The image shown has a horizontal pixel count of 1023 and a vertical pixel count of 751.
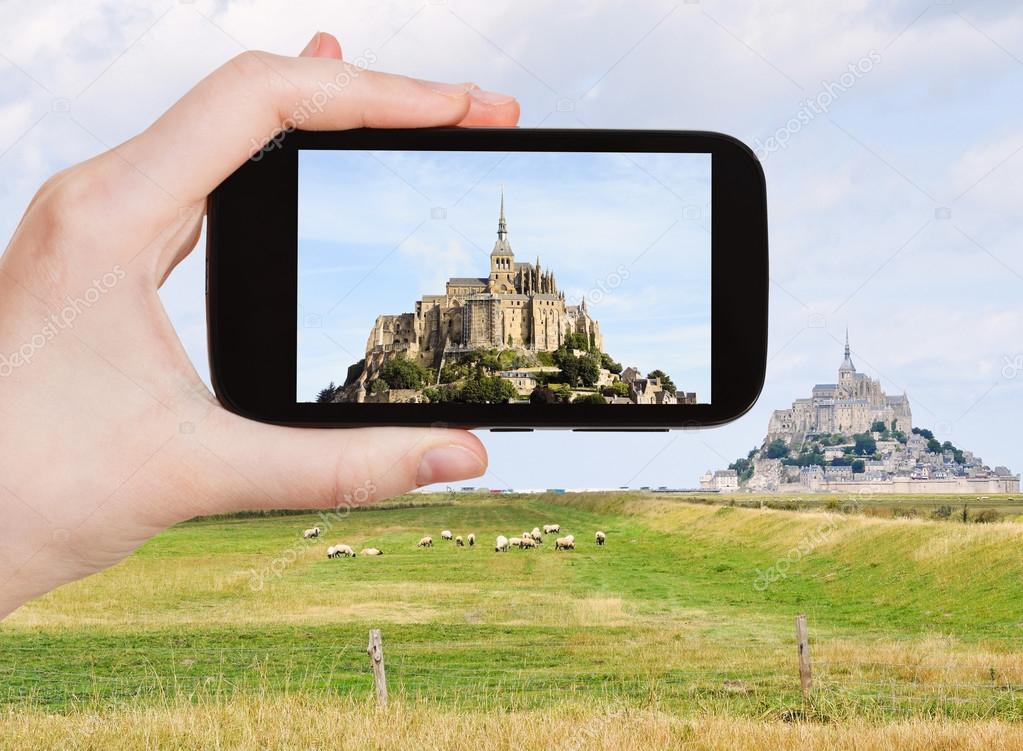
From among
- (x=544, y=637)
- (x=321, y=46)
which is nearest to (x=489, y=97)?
(x=321, y=46)

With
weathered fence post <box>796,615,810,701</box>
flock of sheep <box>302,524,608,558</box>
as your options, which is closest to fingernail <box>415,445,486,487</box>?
weathered fence post <box>796,615,810,701</box>

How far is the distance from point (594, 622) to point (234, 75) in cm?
3662

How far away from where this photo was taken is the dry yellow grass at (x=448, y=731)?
1231 centimetres

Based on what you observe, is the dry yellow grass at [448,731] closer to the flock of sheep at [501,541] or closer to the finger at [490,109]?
the finger at [490,109]

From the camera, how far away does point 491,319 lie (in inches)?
137

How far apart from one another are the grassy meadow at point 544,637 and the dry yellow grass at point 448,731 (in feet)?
0.19

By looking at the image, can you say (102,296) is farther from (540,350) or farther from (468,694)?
(468,694)

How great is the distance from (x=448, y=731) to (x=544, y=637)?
67.6ft

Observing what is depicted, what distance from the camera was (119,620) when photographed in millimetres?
40188

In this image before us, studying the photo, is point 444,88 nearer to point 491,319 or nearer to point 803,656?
point 491,319

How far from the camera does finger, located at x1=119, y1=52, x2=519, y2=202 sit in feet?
9.98

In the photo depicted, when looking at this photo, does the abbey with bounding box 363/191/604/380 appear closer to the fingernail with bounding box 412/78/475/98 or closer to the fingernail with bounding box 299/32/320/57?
the fingernail with bounding box 412/78/475/98

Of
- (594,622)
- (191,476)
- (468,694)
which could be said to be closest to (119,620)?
(594,622)

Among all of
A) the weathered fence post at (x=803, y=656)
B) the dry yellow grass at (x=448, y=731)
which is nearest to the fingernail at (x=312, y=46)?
the dry yellow grass at (x=448, y=731)
